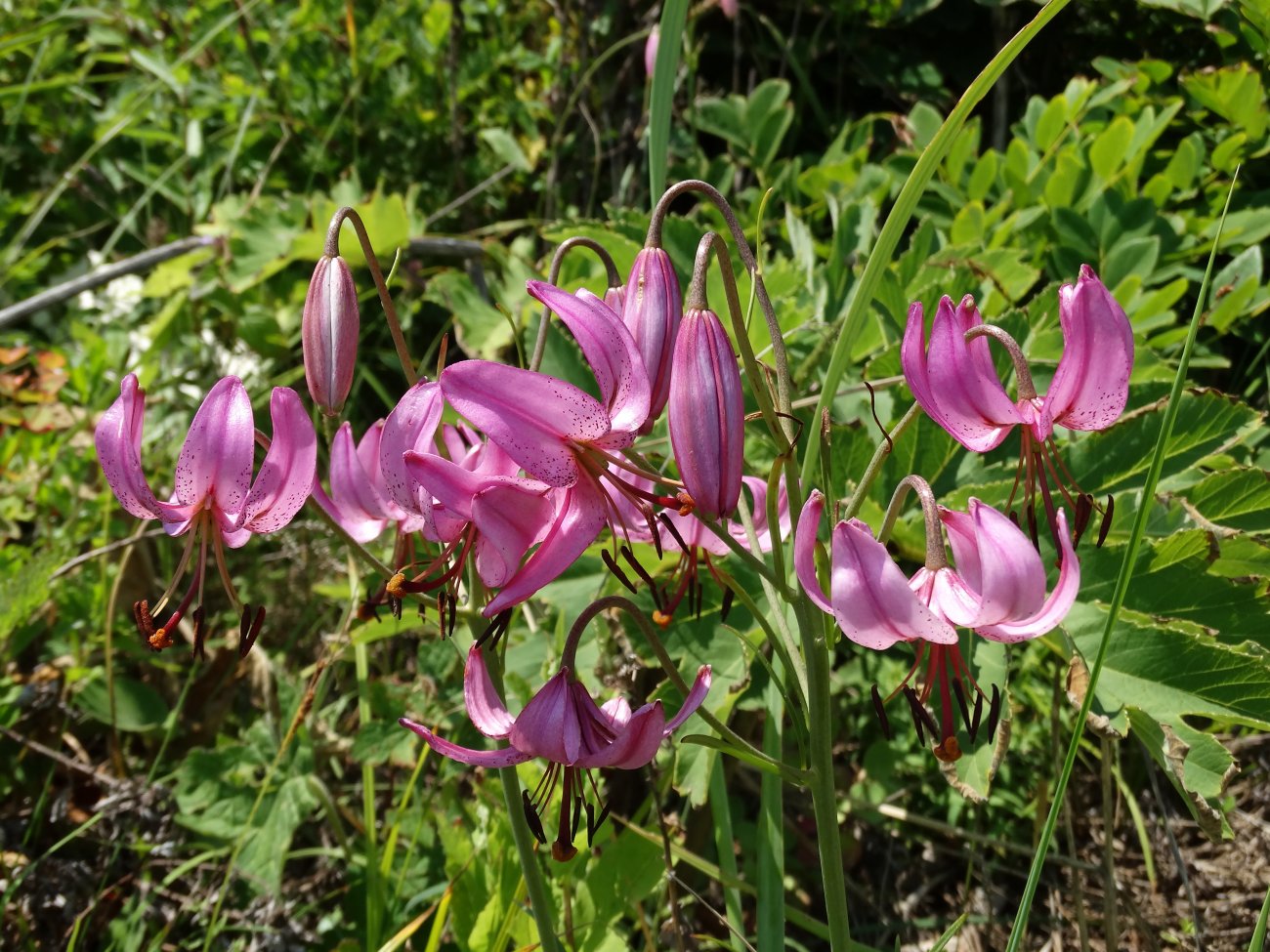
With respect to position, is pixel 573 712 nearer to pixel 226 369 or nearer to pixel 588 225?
pixel 588 225

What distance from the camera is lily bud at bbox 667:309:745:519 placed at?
2.37ft

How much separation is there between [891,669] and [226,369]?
1736 millimetres

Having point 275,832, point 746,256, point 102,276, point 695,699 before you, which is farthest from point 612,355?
point 102,276

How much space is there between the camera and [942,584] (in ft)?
2.74

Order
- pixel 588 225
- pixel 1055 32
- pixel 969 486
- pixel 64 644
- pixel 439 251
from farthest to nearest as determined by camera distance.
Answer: pixel 1055 32 → pixel 439 251 → pixel 64 644 → pixel 588 225 → pixel 969 486

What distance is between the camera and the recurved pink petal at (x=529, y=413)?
2.33ft

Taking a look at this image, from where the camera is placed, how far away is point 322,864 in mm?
1797

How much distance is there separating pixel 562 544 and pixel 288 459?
0.94ft

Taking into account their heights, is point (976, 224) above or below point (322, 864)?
above

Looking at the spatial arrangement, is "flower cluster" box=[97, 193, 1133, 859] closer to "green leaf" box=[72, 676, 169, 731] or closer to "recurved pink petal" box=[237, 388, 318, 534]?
"recurved pink petal" box=[237, 388, 318, 534]

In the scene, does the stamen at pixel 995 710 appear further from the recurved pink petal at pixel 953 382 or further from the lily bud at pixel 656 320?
the lily bud at pixel 656 320

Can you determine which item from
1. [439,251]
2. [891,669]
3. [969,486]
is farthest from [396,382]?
[969,486]

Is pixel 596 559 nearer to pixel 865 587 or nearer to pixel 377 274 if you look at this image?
pixel 377 274

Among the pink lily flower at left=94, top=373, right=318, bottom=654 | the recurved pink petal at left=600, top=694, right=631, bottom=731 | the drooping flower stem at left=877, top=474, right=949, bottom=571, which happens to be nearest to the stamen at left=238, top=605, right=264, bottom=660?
the pink lily flower at left=94, top=373, right=318, bottom=654
